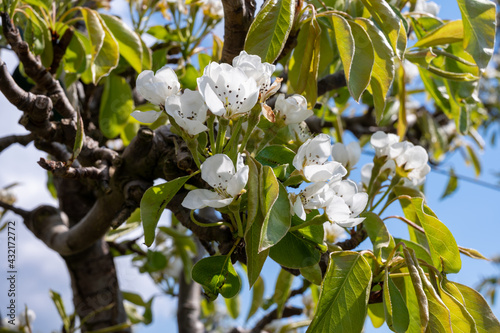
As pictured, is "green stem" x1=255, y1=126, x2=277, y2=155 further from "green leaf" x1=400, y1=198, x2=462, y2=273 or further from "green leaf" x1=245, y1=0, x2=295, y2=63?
"green leaf" x1=400, y1=198, x2=462, y2=273

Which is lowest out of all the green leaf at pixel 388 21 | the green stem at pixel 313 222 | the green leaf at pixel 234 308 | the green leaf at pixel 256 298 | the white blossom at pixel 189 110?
the green leaf at pixel 234 308

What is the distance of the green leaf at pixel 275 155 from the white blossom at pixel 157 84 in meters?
0.16

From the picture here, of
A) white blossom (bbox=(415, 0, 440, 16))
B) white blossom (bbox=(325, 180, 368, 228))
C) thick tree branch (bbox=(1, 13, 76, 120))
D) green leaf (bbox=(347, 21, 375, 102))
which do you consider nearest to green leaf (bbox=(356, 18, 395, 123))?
green leaf (bbox=(347, 21, 375, 102))

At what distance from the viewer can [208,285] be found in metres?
0.72

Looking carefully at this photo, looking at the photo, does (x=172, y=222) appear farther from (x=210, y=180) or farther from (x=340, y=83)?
(x=210, y=180)

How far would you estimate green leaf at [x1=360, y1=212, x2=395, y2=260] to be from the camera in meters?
0.77

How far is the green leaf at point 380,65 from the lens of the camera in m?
0.80

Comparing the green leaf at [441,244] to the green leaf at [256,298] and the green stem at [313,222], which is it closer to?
the green stem at [313,222]

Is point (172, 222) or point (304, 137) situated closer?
point (304, 137)

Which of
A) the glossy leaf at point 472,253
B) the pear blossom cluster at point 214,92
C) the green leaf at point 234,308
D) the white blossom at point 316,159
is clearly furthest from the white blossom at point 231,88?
the green leaf at point 234,308

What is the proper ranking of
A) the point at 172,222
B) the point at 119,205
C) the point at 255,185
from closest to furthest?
the point at 255,185 < the point at 119,205 < the point at 172,222

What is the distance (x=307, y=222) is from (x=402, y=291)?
201 millimetres

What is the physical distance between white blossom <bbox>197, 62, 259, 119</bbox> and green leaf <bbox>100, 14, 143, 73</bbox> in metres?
0.50

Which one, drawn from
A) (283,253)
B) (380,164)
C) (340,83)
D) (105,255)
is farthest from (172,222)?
(283,253)
